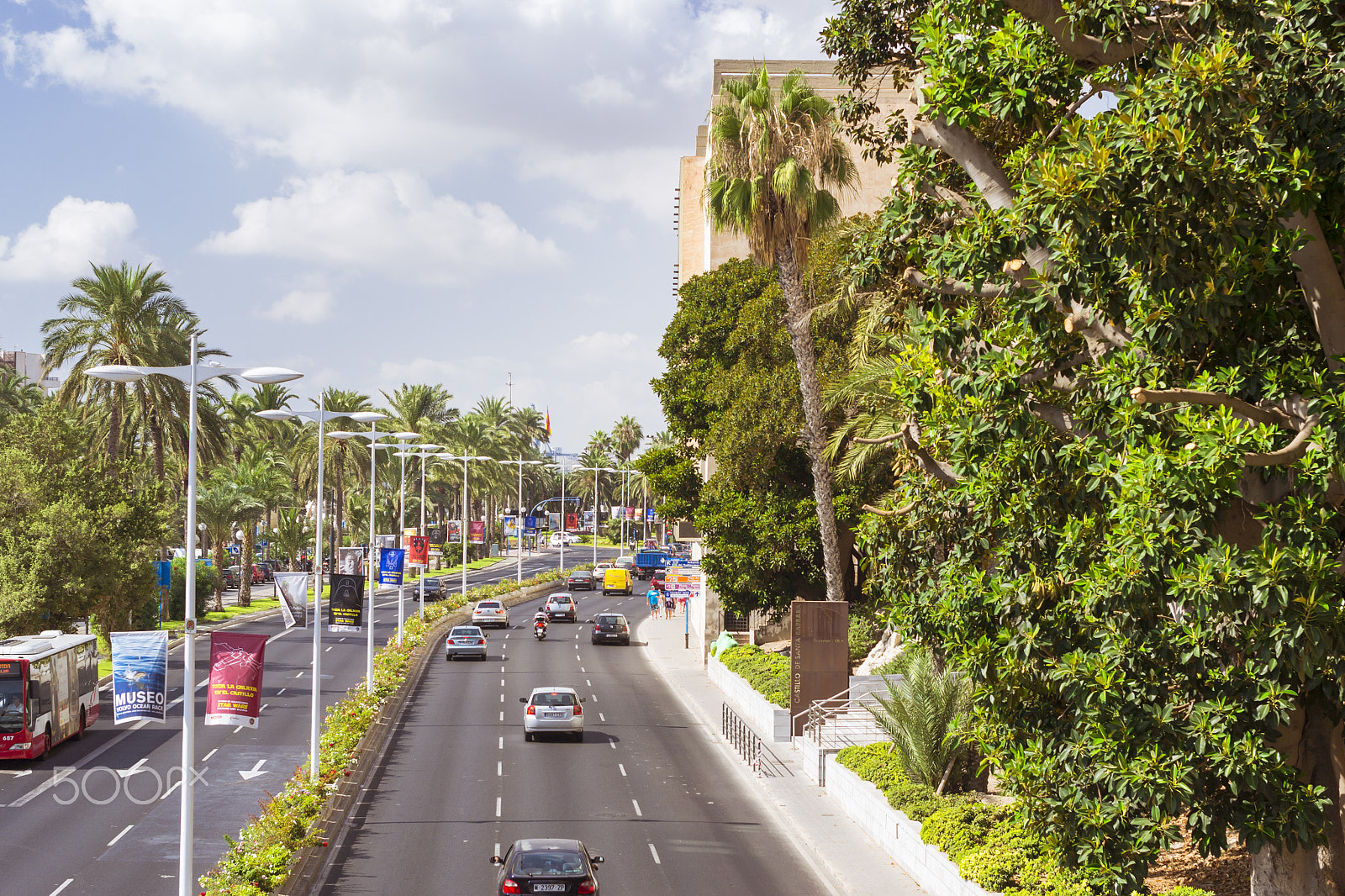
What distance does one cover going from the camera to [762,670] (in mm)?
37188

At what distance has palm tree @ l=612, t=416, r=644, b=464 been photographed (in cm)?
17950

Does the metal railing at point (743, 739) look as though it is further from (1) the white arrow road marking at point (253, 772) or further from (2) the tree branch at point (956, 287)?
(2) the tree branch at point (956, 287)

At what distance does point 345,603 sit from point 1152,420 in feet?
77.4

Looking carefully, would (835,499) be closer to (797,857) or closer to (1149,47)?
(797,857)

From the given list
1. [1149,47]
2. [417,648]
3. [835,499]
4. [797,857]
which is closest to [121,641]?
[797,857]

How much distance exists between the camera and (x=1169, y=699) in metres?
10.3

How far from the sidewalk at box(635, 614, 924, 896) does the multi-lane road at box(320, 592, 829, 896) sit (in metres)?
0.38

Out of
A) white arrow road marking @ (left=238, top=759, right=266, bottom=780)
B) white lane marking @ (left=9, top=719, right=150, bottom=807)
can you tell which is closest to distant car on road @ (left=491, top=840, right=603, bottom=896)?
white lane marking @ (left=9, top=719, right=150, bottom=807)

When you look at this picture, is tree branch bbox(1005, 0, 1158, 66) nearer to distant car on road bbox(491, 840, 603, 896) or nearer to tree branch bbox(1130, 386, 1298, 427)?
tree branch bbox(1130, 386, 1298, 427)

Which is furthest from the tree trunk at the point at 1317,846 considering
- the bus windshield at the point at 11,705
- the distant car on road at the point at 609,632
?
the distant car on road at the point at 609,632

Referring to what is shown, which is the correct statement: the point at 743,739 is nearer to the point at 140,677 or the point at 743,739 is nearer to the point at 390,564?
the point at 390,564

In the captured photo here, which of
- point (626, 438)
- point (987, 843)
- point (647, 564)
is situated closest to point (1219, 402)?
point (987, 843)

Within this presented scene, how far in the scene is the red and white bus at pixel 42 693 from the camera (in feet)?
90.8

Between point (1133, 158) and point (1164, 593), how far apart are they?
3.64 metres
